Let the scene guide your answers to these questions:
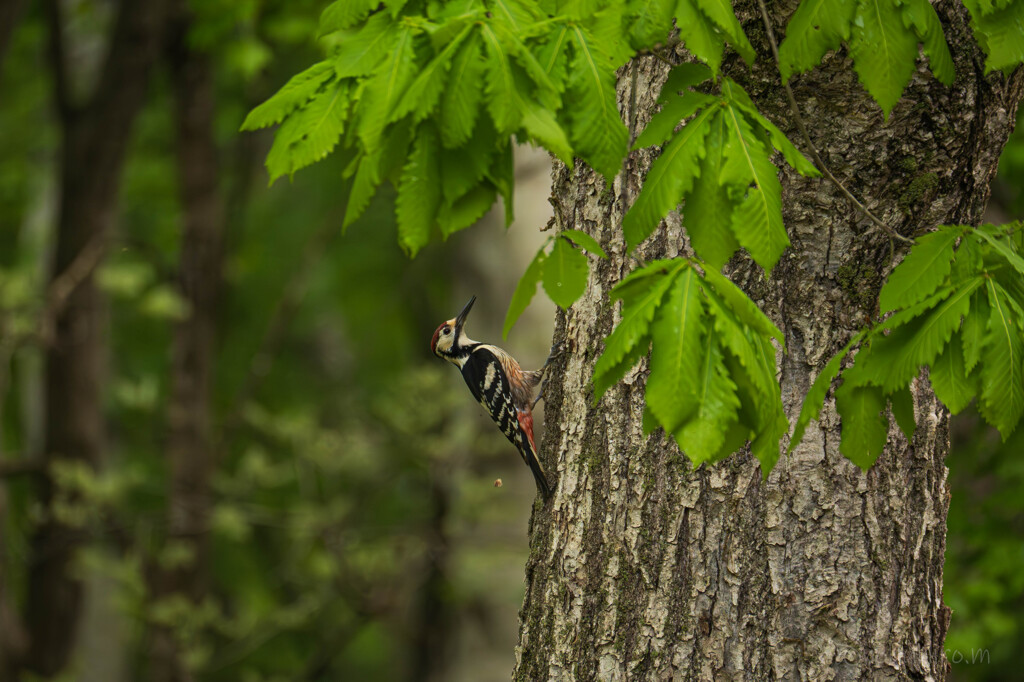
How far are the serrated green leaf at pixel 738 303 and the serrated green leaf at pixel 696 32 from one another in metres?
0.37

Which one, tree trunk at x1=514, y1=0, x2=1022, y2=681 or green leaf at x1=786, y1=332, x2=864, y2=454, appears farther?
tree trunk at x1=514, y1=0, x2=1022, y2=681

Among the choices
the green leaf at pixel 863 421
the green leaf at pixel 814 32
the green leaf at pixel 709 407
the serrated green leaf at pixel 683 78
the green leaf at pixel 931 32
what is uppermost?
the green leaf at pixel 931 32

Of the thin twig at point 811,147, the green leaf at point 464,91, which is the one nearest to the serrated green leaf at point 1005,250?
the thin twig at point 811,147

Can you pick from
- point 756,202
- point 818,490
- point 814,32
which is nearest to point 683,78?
point 814,32

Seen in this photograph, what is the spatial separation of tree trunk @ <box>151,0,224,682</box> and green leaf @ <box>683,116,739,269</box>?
595 centimetres

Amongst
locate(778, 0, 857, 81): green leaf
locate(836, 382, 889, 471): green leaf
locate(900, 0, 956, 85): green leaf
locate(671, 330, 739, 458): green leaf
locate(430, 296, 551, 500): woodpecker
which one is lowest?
locate(671, 330, 739, 458): green leaf

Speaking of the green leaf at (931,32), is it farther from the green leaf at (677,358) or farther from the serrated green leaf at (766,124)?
the green leaf at (677,358)

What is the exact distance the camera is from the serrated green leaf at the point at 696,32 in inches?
62.3

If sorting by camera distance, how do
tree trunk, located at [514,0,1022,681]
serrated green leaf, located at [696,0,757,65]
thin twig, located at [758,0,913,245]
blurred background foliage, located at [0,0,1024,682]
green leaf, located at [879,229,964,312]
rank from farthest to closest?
blurred background foliage, located at [0,0,1024,682] < tree trunk, located at [514,0,1022,681] < thin twig, located at [758,0,913,245] < green leaf, located at [879,229,964,312] < serrated green leaf, located at [696,0,757,65]

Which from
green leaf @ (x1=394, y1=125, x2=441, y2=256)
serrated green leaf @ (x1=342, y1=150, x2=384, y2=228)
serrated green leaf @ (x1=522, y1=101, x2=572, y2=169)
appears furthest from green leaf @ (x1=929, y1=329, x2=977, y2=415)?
serrated green leaf @ (x1=342, y1=150, x2=384, y2=228)

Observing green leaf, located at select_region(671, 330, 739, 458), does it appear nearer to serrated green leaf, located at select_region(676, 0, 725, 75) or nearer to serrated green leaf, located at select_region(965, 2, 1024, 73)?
serrated green leaf, located at select_region(676, 0, 725, 75)

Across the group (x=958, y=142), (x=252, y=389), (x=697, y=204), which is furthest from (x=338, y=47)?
(x=252, y=389)

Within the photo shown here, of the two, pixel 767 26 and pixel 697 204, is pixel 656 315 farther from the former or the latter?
pixel 767 26

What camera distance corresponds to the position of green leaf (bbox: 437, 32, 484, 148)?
1.36 meters
